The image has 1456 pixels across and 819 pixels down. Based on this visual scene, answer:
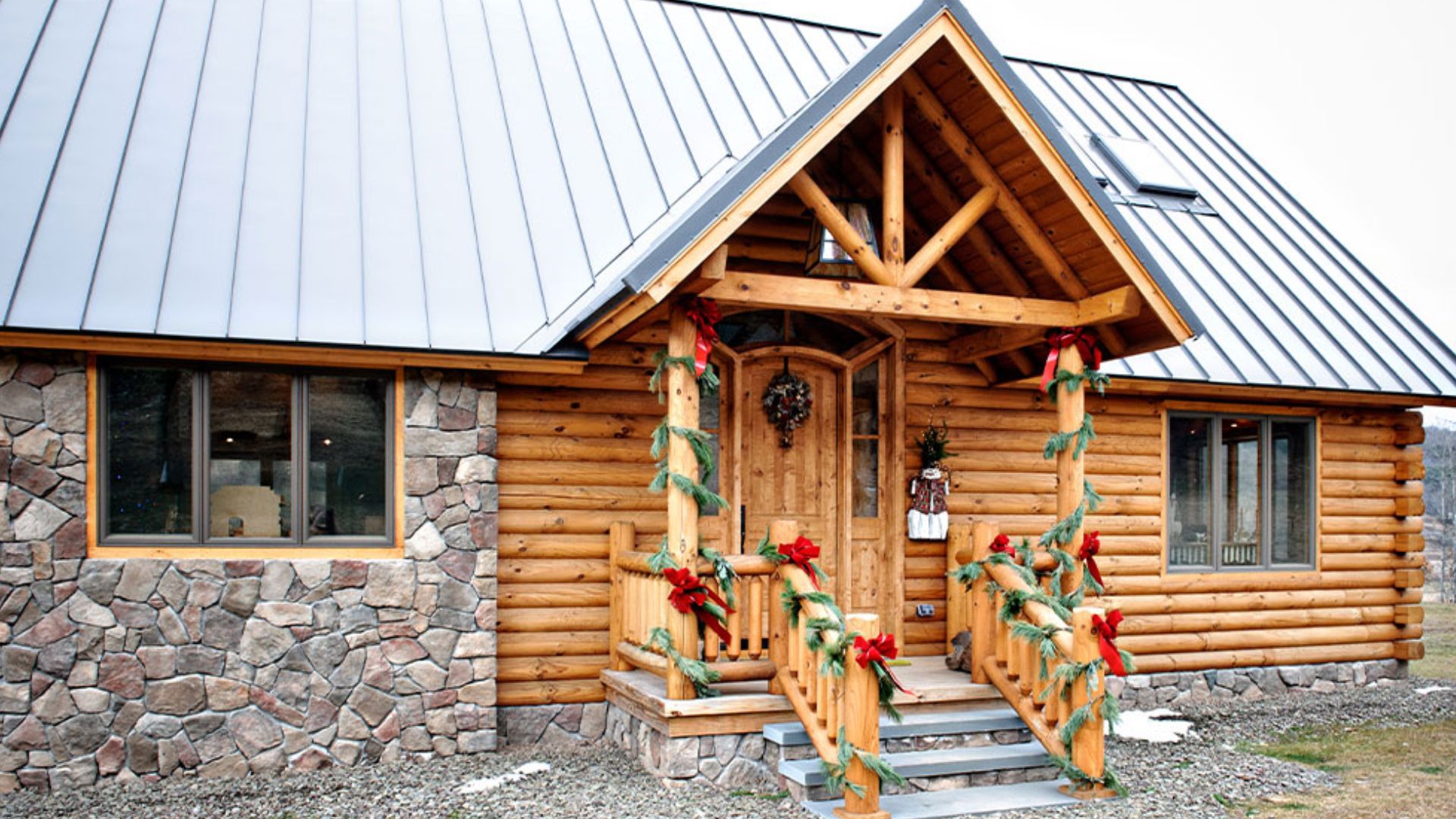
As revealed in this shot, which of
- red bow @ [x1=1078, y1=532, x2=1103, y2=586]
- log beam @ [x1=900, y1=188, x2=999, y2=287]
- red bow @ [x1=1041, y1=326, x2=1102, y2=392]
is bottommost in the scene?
red bow @ [x1=1078, y1=532, x2=1103, y2=586]

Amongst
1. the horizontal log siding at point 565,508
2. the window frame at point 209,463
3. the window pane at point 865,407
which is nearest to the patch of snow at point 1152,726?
→ the window pane at point 865,407

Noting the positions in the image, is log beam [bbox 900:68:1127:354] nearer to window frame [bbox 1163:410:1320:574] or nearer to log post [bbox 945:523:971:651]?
log post [bbox 945:523:971:651]

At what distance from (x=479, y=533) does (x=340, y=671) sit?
1.29 meters

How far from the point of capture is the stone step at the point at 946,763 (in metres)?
7.50

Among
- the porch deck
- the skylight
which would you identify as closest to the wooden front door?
the porch deck

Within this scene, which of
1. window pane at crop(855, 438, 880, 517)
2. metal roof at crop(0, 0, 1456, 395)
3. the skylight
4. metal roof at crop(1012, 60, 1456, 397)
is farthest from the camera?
the skylight

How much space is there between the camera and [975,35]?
7.83m

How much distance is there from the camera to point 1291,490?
11.8 m

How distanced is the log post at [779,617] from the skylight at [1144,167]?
270 inches

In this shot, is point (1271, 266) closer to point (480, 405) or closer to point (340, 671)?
point (480, 405)

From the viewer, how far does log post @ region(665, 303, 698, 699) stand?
779cm

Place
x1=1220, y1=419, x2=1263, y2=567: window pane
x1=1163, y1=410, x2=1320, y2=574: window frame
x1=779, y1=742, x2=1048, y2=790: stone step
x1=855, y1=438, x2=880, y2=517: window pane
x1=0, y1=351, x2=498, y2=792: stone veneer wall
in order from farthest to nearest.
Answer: x1=1220, y1=419, x2=1263, y2=567: window pane → x1=1163, y1=410, x2=1320, y2=574: window frame → x1=855, y1=438, x2=880, y2=517: window pane → x1=0, y1=351, x2=498, y2=792: stone veneer wall → x1=779, y1=742, x2=1048, y2=790: stone step

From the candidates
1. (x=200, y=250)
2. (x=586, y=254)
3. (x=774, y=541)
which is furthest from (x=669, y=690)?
(x=200, y=250)

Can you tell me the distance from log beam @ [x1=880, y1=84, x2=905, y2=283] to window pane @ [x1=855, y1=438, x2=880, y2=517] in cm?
241
